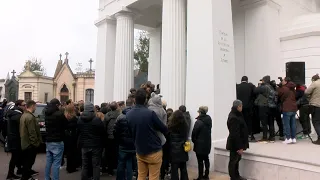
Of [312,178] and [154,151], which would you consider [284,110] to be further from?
[154,151]

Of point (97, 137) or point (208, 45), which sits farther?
point (208, 45)

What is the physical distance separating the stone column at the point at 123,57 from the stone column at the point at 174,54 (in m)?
3.57

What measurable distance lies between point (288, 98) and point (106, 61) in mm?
9725

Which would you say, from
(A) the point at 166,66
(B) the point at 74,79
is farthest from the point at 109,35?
(B) the point at 74,79

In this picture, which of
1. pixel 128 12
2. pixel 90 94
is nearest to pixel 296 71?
pixel 128 12

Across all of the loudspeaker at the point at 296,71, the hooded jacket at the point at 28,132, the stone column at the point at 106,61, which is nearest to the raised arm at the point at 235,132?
the hooded jacket at the point at 28,132

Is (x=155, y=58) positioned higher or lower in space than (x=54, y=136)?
higher

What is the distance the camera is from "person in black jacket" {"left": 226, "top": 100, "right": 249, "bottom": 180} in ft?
19.4

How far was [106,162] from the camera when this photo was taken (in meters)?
7.70

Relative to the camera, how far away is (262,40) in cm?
1091

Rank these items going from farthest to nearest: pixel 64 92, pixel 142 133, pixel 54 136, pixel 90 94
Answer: pixel 64 92 → pixel 90 94 → pixel 54 136 → pixel 142 133

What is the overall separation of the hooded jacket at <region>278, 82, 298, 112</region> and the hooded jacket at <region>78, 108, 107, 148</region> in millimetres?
4803

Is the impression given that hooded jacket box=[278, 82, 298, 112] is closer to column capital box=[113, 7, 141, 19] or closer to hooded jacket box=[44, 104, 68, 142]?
hooded jacket box=[44, 104, 68, 142]

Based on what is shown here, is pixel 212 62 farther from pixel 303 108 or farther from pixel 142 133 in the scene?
pixel 142 133
